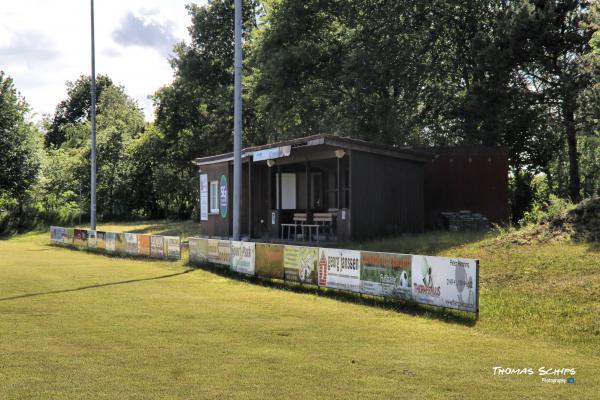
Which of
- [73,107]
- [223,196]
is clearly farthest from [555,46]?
[73,107]

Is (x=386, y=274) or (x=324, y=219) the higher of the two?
(x=324, y=219)

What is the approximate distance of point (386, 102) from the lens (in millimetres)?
30172

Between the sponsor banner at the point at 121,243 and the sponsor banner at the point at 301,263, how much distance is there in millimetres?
12779

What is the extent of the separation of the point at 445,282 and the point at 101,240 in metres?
21.6

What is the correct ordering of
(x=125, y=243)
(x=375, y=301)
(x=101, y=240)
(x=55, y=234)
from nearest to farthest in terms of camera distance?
(x=375, y=301)
(x=125, y=243)
(x=101, y=240)
(x=55, y=234)

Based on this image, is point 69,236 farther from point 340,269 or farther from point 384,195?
point 340,269

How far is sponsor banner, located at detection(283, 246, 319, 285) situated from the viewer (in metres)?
15.8

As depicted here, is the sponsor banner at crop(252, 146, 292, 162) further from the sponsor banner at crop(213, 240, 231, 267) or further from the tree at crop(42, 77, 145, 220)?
the tree at crop(42, 77, 145, 220)

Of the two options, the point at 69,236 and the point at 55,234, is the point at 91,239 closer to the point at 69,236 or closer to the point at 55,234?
the point at 69,236

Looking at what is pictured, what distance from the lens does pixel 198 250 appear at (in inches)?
852

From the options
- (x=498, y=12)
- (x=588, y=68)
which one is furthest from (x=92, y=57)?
(x=588, y=68)

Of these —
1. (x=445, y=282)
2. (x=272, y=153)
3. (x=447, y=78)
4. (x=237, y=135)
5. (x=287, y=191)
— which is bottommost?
(x=445, y=282)

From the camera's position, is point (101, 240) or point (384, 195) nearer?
point (384, 195)

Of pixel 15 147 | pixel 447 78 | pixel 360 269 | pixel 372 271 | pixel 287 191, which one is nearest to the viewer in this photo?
pixel 372 271
